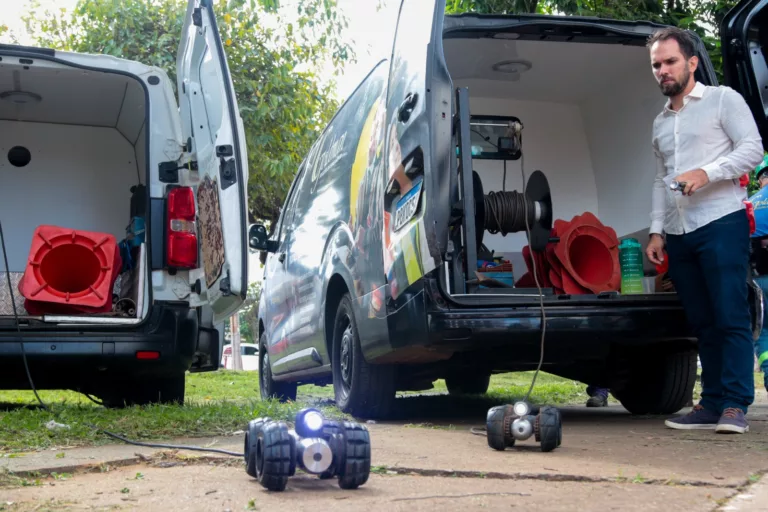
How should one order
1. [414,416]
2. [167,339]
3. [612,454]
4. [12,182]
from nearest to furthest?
1. [612,454]
2. [167,339]
3. [414,416]
4. [12,182]

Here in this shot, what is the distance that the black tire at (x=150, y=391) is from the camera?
5.92 meters

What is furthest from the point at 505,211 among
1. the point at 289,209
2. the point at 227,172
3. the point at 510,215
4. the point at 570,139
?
the point at 289,209

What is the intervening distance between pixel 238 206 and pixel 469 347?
134cm

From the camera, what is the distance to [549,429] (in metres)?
3.60

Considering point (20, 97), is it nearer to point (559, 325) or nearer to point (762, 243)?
point (559, 325)

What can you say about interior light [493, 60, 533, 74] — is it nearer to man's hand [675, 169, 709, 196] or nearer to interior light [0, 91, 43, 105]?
man's hand [675, 169, 709, 196]

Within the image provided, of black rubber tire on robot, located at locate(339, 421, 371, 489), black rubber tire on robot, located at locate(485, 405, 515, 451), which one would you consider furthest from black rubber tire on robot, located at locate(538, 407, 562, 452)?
black rubber tire on robot, located at locate(339, 421, 371, 489)

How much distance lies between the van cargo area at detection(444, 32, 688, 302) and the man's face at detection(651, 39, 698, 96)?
2.17 ft

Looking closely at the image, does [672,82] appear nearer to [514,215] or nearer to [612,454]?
[514,215]

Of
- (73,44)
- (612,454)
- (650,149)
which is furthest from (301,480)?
(73,44)

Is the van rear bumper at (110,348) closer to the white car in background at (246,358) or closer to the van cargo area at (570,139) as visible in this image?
the van cargo area at (570,139)

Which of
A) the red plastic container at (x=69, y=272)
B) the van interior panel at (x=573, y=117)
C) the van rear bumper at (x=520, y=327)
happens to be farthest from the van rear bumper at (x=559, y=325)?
the red plastic container at (x=69, y=272)

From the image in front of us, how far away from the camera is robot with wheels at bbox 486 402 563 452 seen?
362cm

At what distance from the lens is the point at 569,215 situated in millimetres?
6785
